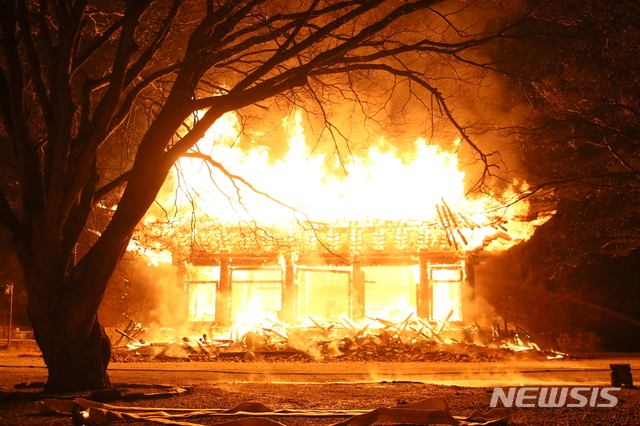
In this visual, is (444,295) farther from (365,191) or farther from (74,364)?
(74,364)

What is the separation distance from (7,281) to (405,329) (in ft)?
58.9

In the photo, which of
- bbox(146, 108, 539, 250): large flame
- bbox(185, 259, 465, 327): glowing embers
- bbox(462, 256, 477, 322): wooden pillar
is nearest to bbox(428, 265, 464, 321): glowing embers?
bbox(185, 259, 465, 327): glowing embers

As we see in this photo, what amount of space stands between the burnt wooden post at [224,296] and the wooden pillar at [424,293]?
6.72 metres

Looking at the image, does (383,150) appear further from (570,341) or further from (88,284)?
(88,284)

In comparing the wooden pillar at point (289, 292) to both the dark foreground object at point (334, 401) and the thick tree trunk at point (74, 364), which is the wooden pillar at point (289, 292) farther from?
the thick tree trunk at point (74, 364)

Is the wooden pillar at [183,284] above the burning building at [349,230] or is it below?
below

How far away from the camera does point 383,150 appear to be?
22.6 m

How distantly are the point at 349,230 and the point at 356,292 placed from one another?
7.25ft

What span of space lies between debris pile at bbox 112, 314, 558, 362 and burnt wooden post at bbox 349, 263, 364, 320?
1088 mm

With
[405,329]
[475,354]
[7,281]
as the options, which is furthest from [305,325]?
[7,281]

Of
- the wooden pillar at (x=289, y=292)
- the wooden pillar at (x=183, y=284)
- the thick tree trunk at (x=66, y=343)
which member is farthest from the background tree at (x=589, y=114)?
the wooden pillar at (x=183, y=284)

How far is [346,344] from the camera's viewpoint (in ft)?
51.3

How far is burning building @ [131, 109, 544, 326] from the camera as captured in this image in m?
17.9

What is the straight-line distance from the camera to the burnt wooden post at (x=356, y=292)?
18469 mm
